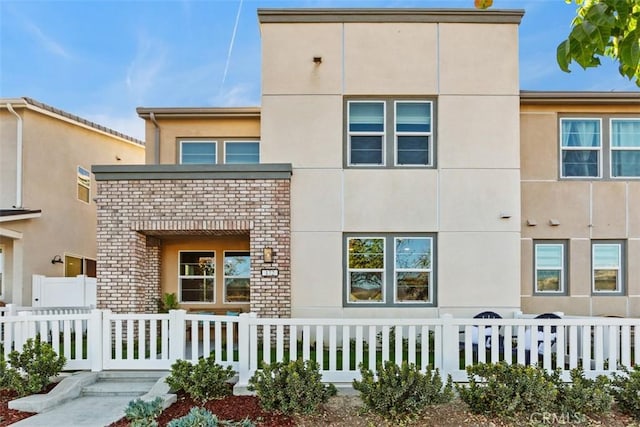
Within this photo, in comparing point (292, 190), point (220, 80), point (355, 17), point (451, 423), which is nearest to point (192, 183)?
point (292, 190)

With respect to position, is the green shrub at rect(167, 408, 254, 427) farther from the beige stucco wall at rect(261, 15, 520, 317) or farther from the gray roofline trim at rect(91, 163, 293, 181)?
the gray roofline trim at rect(91, 163, 293, 181)

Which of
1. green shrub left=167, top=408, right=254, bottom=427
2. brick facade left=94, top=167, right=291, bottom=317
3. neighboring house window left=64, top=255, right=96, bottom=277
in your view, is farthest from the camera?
neighboring house window left=64, top=255, right=96, bottom=277

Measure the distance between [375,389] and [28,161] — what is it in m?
12.5

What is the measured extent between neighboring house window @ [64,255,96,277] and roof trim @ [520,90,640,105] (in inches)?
555

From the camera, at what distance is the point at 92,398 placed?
6555 mm

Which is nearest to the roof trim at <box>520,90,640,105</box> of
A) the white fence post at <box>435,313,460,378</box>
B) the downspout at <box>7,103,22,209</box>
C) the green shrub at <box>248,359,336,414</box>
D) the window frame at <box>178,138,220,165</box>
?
the white fence post at <box>435,313,460,378</box>

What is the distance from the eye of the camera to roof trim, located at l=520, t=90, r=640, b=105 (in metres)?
10.7

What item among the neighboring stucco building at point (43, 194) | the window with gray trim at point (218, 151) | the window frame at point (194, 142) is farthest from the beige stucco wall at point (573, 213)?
the neighboring stucco building at point (43, 194)

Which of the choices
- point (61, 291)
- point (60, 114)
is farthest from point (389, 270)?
point (60, 114)

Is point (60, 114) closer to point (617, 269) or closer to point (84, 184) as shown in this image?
point (84, 184)

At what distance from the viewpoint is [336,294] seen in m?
9.70

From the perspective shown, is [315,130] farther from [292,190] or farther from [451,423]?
[451,423]

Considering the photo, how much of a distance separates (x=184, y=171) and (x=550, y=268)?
8.95m

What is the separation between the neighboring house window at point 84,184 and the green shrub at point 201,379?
11137 millimetres
